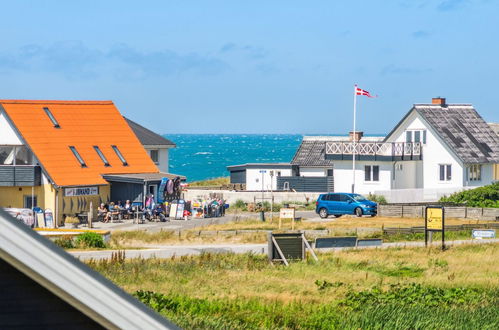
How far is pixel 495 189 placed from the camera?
56.4 metres

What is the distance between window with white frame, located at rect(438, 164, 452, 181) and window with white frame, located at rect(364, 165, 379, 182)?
4428 millimetres

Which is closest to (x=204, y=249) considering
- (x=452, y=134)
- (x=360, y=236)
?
(x=360, y=236)

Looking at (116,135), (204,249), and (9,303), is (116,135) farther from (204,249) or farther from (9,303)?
(9,303)

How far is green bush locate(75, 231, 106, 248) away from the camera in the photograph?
1433 inches

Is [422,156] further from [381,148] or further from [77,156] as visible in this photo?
[77,156]

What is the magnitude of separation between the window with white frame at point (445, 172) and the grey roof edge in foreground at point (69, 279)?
202 ft

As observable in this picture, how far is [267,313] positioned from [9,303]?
14.2m

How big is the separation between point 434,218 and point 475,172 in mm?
33069

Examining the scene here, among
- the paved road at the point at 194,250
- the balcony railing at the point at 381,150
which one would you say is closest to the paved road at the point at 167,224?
the paved road at the point at 194,250

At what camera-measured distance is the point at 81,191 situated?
50.8 m

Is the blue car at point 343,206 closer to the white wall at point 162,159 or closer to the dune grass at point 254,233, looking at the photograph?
the dune grass at point 254,233

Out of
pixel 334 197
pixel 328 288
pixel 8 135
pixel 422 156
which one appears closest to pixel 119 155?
pixel 8 135

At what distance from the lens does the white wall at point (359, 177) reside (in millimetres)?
65188

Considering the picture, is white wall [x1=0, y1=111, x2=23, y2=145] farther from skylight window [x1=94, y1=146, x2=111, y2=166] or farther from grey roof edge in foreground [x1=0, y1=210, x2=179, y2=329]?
grey roof edge in foreground [x1=0, y1=210, x2=179, y2=329]
